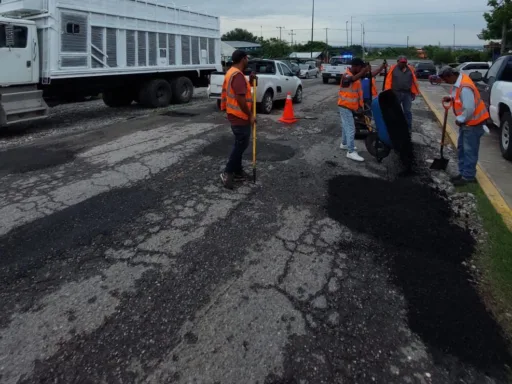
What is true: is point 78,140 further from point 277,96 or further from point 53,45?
point 277,96

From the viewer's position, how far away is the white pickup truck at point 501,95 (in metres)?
6.73

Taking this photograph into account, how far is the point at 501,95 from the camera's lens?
701cm

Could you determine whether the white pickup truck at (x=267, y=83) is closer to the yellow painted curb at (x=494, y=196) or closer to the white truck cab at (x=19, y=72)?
the white truck cab at (x=19, y=72)

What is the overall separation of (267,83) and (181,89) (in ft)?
12.4

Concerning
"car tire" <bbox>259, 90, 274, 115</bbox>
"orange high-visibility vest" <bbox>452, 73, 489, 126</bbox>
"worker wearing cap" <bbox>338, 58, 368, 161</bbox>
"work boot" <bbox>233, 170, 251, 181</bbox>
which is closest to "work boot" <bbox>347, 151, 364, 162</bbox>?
"worker wearing cap" <bbox>338, 58, 368, 161</bbox>

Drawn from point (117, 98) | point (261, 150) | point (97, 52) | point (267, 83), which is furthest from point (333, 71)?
point (261, 150)

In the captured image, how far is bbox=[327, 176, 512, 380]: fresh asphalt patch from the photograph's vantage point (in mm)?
2582

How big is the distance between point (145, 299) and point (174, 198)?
2112 mm

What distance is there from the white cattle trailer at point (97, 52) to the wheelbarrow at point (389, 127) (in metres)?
7.80

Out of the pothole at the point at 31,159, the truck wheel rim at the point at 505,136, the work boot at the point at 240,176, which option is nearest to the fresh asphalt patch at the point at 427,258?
the work boot at the point at 240,176

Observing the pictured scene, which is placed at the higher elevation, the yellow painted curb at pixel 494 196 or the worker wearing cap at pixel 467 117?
the worker wearing cap at pixel 467 117

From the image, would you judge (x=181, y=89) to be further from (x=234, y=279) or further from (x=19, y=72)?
(x=234, y=279)

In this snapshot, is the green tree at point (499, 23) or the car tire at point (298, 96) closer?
the car tire at point (298, 96)

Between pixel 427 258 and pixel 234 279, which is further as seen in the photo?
pixel 427 258
